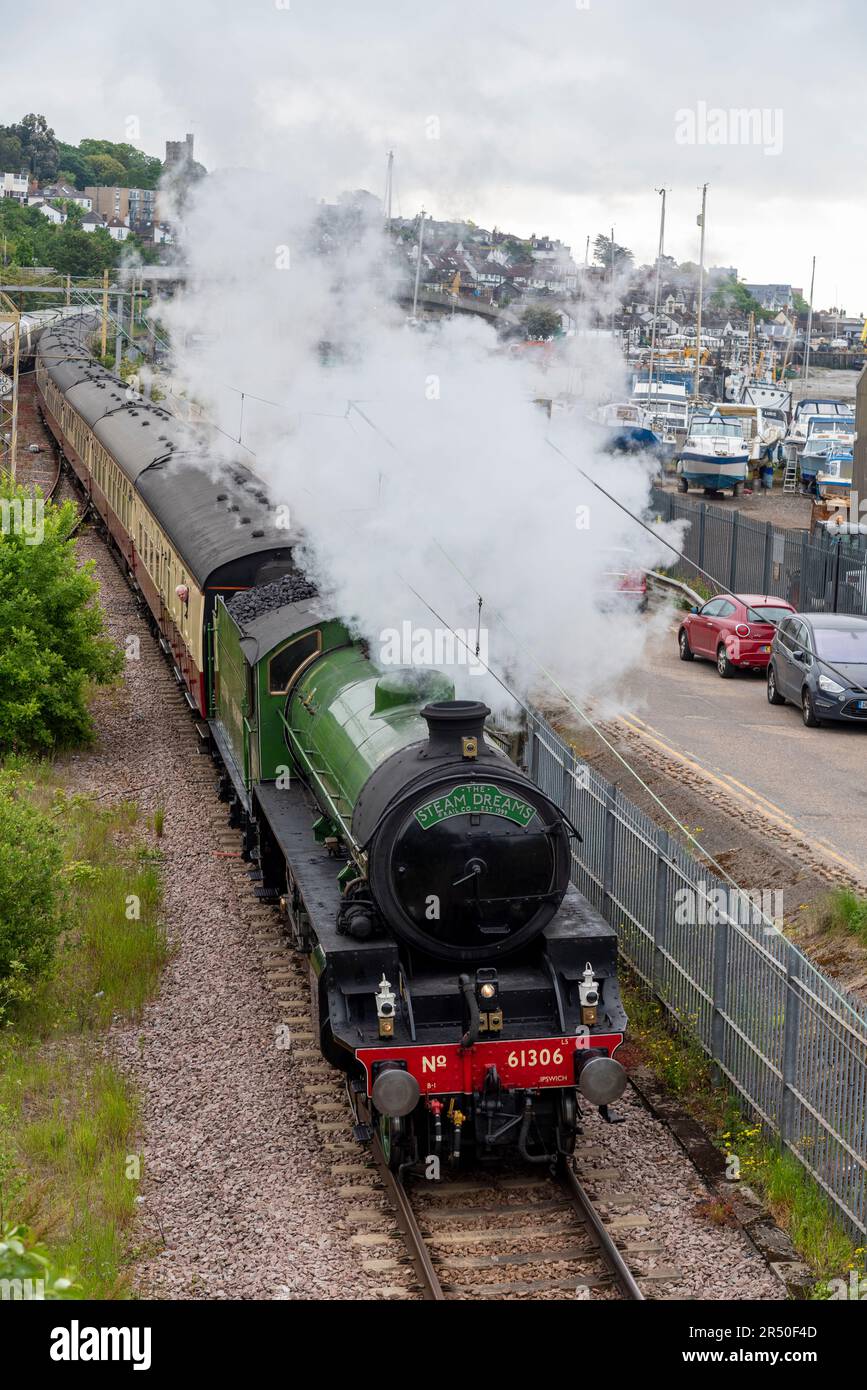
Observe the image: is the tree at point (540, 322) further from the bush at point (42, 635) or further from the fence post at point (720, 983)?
the fence post at point (720, 983)

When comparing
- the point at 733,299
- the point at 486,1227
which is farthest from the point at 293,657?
the point at 733,299

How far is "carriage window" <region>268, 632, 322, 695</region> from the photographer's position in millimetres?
12203

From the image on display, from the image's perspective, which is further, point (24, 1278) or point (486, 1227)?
point (486, 1227)

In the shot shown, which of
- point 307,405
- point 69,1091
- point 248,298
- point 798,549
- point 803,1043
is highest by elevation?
point 248,298

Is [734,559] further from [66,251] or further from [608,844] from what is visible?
[66,251]

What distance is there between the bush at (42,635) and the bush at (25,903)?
21.5 ft

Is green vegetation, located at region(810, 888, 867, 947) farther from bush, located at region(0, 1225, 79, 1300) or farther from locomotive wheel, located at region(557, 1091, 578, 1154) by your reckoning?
bush, located at region(0, 1225, 79, 1300)

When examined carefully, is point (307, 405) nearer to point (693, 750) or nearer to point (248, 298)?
point (248, 298)

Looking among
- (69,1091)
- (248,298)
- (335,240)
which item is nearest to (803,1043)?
(69,1091)

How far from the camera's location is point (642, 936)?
39.8ft

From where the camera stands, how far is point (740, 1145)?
9523 mm

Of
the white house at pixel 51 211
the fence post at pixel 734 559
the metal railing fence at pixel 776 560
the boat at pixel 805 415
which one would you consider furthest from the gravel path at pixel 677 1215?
the white house at pixel 51 211

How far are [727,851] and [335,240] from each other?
421 inches

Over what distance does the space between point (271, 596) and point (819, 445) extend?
106 feet
